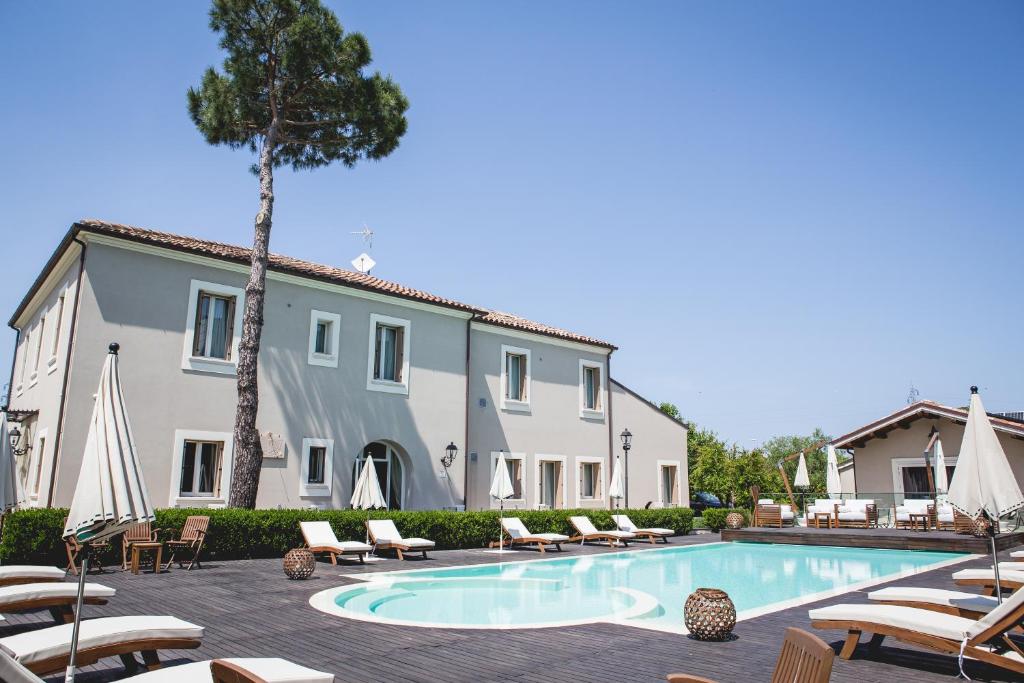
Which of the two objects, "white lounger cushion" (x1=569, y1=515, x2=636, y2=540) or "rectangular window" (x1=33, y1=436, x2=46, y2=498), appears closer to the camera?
"rectangular window" (x1=33, y1=436, x2=46, y2=498)

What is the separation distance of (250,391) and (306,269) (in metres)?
4.37

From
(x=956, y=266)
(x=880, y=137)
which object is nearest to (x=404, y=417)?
(x=880, y=137)

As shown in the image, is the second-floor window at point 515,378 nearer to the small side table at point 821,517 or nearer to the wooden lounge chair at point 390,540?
the wooden lounge chair at point 390,540

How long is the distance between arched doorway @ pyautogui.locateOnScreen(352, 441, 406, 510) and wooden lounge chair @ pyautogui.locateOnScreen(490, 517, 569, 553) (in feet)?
10.6

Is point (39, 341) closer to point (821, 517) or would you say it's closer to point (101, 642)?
point (101, 642)

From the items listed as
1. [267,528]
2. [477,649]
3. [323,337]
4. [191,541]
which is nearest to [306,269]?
[323,337]

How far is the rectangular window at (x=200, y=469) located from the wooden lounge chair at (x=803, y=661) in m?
14.1

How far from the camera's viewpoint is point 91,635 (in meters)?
4.87

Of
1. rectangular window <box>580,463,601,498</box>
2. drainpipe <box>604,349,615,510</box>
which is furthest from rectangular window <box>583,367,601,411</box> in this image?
rectangular window <box>580,463,601,498</box>

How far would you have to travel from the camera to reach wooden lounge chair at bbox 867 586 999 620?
6281mm

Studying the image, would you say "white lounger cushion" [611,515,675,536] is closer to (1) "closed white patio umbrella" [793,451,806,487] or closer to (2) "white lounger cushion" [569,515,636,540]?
(2) "white lounger cushion" [569,515,636,540]

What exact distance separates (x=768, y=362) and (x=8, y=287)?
27951 millimetres

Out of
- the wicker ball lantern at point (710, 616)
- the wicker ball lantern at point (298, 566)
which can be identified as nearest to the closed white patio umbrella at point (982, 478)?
the wicker ball lantern at point (710, 616)

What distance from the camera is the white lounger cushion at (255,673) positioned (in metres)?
3.91
